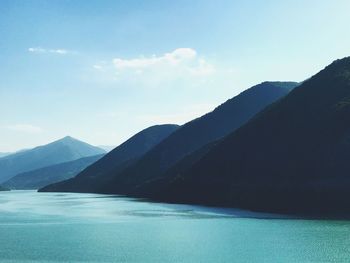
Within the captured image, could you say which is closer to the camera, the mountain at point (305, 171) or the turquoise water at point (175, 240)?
the turquoise water at point (175, 240)

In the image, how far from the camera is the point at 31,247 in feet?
278

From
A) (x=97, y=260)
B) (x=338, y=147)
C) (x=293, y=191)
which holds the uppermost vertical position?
(x=338, y=147)

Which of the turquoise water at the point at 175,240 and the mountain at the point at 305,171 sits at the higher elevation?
the mountain at the point at 305,171

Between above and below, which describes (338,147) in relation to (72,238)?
above

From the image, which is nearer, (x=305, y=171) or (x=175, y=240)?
(x=175, y=240)

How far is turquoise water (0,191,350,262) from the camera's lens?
75625mm

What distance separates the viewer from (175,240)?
92.7 m

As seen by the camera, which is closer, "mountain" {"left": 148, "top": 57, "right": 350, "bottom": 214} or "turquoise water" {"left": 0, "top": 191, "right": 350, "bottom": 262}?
"turquoise water" {"left": 0, "top": 191, "right": 350, "bottom": 262}

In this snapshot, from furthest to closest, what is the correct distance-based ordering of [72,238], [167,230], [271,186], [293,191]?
[271,186], [293,191], [167,230], [72,238]

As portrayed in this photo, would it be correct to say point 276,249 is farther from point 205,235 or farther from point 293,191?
point 293,191

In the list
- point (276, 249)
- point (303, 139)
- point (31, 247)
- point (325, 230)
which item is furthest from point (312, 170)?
point (31, 247)

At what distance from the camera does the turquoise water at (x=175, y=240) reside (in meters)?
75.6

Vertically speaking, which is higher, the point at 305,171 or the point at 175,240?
the point at 305,171

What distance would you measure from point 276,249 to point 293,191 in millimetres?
85055
